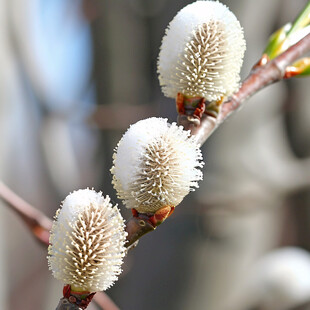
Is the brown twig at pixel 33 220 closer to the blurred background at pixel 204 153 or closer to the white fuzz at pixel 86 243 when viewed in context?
the white fuzz at pixel 86 243

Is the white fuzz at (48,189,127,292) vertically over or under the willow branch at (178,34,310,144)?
under

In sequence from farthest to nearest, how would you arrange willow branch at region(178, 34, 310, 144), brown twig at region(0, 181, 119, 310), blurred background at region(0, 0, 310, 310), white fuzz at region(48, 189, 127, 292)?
blurred background at region(0, 0, 310, 310) < brown twig at region(0, 181, 119, 310) < willow branch at region(178, 34, 310, 144) < white fuzz at region(48, 189, 127, 292)

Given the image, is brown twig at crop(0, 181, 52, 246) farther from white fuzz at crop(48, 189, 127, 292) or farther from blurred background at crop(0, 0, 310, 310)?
blurred background at crop(0, 0, 310, 310)

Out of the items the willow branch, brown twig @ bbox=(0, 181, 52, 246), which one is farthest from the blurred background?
the willow branch

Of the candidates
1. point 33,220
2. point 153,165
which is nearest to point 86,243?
point 153,165

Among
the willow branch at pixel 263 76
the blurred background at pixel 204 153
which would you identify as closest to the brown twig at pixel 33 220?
the willow branch at pixel 263 76
